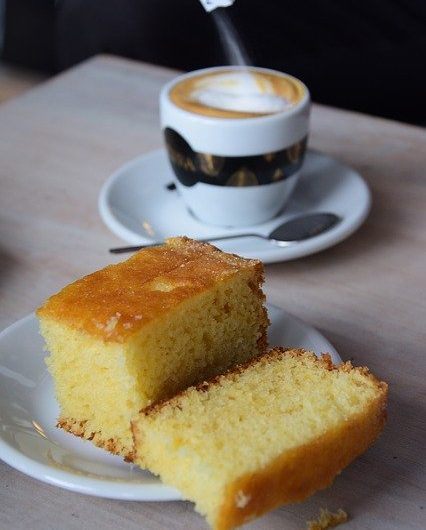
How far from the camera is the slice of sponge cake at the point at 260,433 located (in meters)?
0.61

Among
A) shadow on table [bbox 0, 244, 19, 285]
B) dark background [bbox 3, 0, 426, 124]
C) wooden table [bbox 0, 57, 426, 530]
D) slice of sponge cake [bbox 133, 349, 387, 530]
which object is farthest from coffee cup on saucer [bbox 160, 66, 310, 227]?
dark background [bbox 3, 0, 426, 124]

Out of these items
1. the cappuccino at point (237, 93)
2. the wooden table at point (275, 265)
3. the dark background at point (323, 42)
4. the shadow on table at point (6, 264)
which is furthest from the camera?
the dark background at point (323, 42)

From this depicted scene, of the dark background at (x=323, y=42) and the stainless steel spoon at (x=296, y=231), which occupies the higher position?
the stainless steel spoon at (x=296, y=231)

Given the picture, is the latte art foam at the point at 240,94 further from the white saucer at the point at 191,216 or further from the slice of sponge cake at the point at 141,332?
the slice of sponge cake at the point at 141,332

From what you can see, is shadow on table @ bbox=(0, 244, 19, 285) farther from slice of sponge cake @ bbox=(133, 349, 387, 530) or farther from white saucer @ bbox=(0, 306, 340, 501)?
slice of sponge cake @ bbox=(133, 349, 387, 530)

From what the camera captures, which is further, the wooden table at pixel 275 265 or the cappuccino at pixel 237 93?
the cappuccino at pixel 237 93

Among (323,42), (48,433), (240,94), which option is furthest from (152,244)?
(323,42)

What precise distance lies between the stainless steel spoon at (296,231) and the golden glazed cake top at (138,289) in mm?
273

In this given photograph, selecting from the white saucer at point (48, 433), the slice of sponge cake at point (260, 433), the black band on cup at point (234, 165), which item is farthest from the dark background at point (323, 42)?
the slice of sponge cake at point (260, 433)

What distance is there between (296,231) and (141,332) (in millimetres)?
463

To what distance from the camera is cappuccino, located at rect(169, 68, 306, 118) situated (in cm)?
116

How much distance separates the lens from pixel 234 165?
3.76 feet

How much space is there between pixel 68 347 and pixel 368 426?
0.27 m

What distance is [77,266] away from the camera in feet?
3.52
